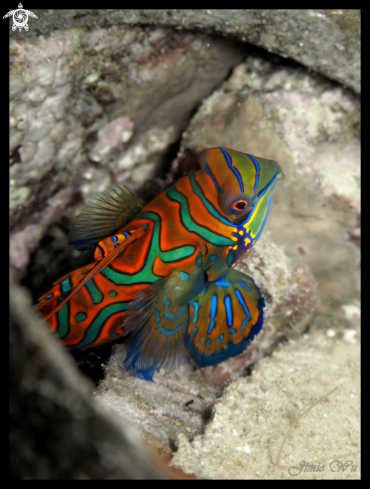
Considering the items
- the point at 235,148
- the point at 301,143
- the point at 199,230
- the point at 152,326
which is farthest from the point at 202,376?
the point at 301,143

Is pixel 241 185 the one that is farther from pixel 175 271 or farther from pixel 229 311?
pixel 229 311

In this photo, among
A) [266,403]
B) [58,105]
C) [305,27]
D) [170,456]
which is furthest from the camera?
[58,105]

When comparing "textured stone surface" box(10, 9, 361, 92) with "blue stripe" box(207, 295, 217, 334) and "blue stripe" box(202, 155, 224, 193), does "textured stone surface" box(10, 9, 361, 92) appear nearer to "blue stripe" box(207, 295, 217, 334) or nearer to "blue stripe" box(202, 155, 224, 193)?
"blue stripe" box(202, 155, 224, 193)

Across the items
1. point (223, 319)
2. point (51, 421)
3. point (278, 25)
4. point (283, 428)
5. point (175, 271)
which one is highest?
point (278, 25)

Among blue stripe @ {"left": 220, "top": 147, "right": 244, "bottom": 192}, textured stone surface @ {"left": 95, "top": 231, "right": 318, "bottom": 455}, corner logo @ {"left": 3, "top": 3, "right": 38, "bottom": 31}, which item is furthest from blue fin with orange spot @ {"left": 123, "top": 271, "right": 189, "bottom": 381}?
corner logo @ {"left": 3, "top": 3, "right": 38, "bottom": 31}
